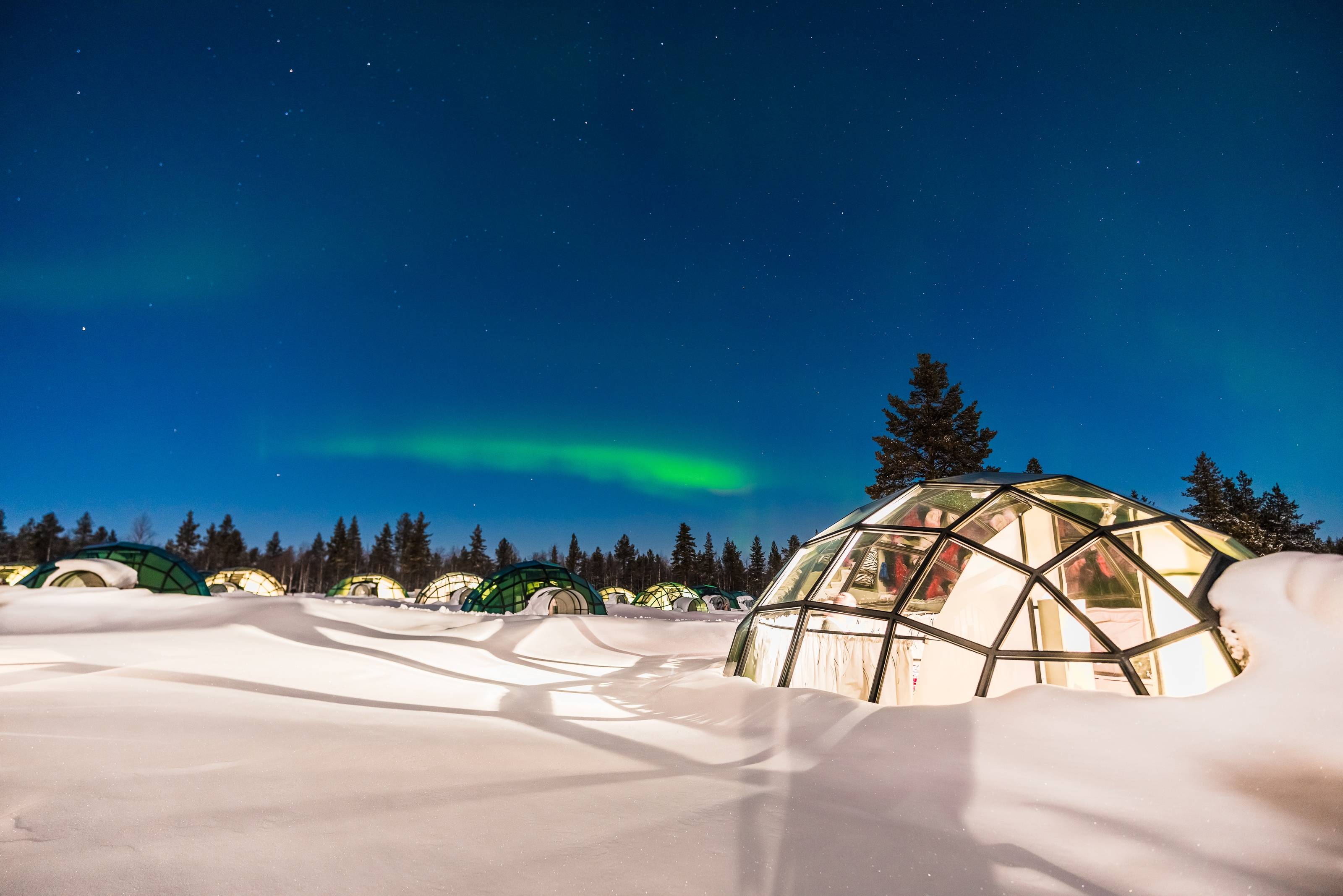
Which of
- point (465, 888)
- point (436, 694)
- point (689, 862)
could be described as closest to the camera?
point (465, 888)

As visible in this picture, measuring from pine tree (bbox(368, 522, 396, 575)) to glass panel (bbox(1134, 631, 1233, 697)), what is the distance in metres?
109

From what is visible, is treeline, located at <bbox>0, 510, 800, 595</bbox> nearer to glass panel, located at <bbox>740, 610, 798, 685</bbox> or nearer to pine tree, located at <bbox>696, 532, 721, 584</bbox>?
pine tree, located at <bbox>696, 532, 721, 584</bbox>

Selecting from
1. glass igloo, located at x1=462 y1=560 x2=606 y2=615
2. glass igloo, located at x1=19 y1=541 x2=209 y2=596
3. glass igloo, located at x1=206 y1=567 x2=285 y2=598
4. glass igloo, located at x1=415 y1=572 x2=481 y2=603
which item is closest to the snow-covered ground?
glass igloo, located at x1=462 y1=560 x2=606 y2=615

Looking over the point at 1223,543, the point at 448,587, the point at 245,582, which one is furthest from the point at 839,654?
the point at 245,582

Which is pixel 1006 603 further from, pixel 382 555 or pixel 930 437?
pixel 382 555

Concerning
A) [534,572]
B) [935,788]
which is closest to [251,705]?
[935,788]

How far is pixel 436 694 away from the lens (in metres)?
6.04

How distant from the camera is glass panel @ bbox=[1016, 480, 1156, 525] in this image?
→ 5.30 meters

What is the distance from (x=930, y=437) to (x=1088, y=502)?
28785 mm

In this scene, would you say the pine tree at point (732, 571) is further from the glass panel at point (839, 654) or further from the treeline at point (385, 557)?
the glass panel at point (839, 654)

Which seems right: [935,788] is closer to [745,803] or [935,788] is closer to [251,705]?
[745,803]

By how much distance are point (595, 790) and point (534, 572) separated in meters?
22.4

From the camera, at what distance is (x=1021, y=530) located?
5.59 metres

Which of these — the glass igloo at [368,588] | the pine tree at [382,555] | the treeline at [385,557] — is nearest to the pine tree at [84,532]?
the treeline at [385,557]
